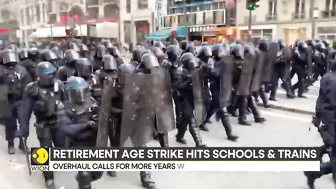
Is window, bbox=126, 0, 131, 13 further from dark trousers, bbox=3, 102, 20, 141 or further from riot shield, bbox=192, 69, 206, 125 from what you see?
dark trousers, bbox=3, 102, 20, 141

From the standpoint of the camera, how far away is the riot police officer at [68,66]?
16.5 feet

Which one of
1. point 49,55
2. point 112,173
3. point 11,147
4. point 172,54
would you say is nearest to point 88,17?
point 112,173

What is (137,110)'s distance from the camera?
124 inches

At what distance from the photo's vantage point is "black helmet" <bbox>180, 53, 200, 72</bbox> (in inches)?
169

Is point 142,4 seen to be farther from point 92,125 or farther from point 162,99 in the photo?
point 92,125

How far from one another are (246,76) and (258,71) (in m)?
0.54

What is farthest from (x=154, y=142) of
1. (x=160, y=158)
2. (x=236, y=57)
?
(x=236, y=57)

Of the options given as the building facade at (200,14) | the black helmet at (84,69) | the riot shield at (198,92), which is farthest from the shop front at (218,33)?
the black helmet at (84,69)

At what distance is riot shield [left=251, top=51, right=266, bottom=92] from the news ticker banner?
2.79 meters

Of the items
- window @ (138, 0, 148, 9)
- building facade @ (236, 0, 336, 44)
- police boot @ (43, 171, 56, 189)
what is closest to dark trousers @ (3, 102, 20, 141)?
police boot @ (43, 171, 56, 189)

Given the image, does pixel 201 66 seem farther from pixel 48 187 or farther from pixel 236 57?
pixel 48 187

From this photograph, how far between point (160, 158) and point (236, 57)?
2.51 m

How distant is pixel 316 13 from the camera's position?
9.63ft

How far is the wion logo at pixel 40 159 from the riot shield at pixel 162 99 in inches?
36.4
